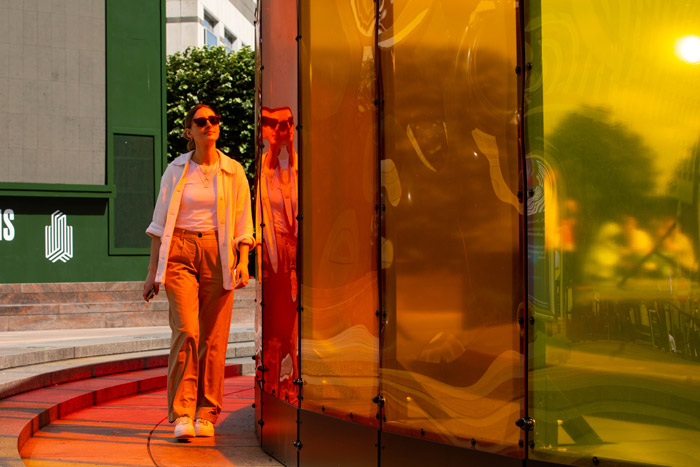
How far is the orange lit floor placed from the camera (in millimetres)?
4926

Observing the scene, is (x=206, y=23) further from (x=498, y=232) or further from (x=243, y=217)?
(x=498, y=232)

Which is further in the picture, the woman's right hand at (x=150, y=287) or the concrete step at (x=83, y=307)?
the concrete step at (x=83, y=307)

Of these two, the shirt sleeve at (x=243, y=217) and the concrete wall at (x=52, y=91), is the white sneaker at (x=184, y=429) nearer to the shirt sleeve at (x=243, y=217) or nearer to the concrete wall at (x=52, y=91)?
the shirt sleeve at (x=243, y=217)

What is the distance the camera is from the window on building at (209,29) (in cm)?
4966

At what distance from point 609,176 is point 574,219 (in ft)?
0.60

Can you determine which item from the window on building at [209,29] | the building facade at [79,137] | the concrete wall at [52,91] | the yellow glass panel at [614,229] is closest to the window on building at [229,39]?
the window on building at [209,29]

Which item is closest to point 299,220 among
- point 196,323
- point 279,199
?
point 279,199

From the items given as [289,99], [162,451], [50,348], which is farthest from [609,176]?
[50,348]

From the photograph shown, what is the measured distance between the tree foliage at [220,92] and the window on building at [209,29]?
12097mm

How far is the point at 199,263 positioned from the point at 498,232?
2724 mm

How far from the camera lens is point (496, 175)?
3348 millimetres

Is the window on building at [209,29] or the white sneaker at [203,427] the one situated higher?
the window on building at [209,29]

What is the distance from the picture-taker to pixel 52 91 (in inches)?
798

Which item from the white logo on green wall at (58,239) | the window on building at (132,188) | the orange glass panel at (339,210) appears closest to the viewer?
the orange glass panel at (339,210)
